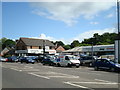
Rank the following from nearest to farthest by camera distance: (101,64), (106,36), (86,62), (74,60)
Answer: (101,64), (74,60), (86,62), (106,36)

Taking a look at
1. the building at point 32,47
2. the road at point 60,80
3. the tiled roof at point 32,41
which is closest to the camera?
the road at point 60,80

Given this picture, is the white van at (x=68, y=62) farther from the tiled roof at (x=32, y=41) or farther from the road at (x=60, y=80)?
the tiled roof at (x=32, y=41)

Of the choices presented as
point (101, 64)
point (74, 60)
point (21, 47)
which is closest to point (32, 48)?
point (21, 47)

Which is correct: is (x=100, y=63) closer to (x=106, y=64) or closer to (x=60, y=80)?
(x=106, y=64)

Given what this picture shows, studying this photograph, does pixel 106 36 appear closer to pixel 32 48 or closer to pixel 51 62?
pixel 32 48

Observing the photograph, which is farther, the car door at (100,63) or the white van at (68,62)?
the white van at (68,62)

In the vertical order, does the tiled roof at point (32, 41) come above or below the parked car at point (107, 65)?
above

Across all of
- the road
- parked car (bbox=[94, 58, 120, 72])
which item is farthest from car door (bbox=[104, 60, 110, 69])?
the road

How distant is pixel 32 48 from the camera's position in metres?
68.9

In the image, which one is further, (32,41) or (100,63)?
(32,41)

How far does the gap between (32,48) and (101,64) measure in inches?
1915

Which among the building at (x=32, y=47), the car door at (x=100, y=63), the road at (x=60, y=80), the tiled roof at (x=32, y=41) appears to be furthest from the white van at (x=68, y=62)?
the tiled roof at (x=32, y=41)

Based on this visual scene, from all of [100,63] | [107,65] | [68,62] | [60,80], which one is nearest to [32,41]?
[68,62]

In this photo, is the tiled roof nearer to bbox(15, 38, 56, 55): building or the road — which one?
bbox(15, 38, 56, 55): building
